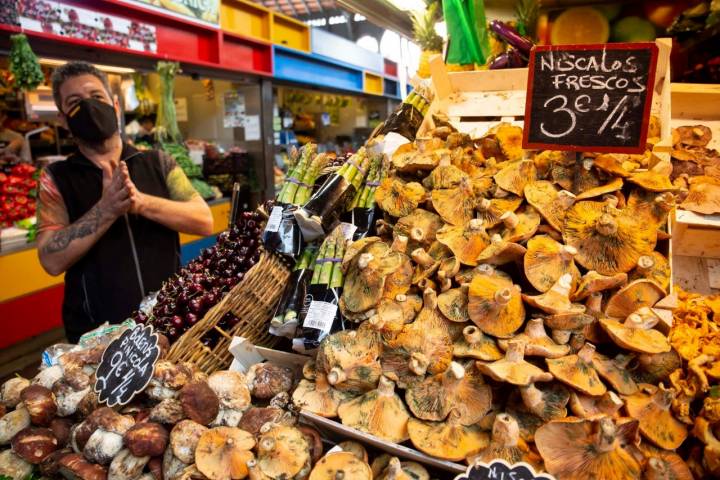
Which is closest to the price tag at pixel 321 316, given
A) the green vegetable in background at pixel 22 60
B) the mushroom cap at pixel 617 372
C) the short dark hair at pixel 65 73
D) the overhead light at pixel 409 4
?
the mushroom cap at pixel 617 372

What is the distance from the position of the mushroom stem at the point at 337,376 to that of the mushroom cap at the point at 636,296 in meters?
0.74

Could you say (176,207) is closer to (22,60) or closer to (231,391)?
(231,391)

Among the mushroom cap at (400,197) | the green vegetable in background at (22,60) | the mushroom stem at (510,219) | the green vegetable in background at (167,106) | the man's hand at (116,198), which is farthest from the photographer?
the green vegetable in background at (167,106)

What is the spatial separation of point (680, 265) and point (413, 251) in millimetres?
1387

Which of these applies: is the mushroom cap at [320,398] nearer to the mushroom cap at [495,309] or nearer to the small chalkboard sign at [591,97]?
the mushroom cap at [495,309]

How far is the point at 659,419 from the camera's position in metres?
1.11

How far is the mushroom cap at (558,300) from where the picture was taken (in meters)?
1.17

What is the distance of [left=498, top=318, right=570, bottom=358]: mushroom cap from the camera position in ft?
3.76

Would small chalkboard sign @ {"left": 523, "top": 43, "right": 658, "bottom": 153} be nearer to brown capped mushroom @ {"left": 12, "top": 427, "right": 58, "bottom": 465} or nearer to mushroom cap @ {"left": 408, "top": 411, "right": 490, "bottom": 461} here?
mushroom cap @ {"left": 408, "top": 411, "right": 490, "bottom": 461}

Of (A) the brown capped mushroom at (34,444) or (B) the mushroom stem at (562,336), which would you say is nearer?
(B) the mushroom stem at (562,336)

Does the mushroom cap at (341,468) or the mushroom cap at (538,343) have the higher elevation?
the mushroom cap at (538,343)

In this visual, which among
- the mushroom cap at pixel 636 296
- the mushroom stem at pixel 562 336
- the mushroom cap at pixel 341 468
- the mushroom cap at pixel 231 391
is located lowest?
the mushroom cap at pixel 341 468

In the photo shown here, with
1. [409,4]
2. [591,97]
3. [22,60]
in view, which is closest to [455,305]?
[591,97]

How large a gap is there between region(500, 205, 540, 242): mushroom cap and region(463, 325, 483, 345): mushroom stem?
32cm
